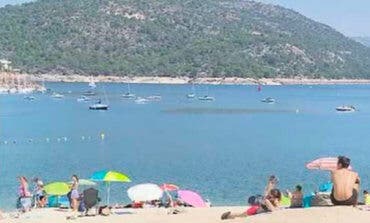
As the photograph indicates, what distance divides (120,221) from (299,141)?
62435 mm

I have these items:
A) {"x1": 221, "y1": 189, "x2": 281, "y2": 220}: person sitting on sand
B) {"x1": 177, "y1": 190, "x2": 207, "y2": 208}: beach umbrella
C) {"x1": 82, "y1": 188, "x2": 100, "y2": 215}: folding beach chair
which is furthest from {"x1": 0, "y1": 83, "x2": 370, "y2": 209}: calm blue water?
{"x1": 221, "y1": 189, "x2": 281, "y2": 220}: person sitting on sand

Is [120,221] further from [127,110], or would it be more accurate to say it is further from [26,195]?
[127,110]

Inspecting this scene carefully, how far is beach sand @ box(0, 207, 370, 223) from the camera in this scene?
20.4 meters

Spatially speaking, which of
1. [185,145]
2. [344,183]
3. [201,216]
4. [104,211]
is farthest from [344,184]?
[185,145]

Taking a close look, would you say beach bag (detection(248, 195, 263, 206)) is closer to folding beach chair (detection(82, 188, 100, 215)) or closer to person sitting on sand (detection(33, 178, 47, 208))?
folding beach chair (detection(82, 188, 100, 215))

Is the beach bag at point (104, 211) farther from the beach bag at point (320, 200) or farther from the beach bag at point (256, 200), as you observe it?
the beach bag at point (320, 200)

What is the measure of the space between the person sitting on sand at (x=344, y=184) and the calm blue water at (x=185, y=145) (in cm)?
1969

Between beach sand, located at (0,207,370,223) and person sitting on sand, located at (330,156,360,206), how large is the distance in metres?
0.36

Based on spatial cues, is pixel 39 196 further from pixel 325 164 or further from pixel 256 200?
pixel 325 164

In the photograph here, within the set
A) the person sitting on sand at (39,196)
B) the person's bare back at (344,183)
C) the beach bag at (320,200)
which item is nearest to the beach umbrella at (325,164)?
the beach bag at (320,200)

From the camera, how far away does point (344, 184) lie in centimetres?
2100

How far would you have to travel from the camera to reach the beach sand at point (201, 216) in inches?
802

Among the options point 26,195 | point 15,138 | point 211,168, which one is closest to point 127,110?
point 15,138

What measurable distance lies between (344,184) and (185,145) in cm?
5932
